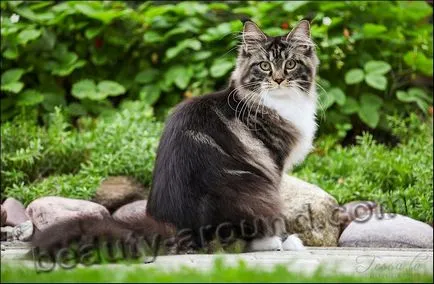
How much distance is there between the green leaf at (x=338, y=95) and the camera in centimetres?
844

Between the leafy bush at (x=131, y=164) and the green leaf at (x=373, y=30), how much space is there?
1401 mm

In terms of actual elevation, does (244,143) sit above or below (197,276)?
below

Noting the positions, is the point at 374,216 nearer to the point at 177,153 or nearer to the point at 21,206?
the point at 177,153

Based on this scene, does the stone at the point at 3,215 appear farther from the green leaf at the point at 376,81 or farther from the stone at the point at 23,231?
the green leaf at the point at 376,81

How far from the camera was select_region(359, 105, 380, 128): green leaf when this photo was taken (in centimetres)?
846

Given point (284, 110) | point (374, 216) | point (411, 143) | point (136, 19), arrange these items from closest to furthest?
1. point (284, 110)
2. point (374, 216)
3. point (411, 143)
4. point (136, 19)

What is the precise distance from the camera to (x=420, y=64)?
8.84m

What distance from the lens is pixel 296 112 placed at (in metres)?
5.12

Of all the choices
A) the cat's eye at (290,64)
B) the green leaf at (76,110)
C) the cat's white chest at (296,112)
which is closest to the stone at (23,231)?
the cat's white chest at (296,112)

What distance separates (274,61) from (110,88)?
4.06 metres

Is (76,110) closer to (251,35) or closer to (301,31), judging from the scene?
(251,35)

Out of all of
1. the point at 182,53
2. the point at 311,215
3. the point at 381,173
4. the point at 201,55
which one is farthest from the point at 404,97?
the point at 311,215

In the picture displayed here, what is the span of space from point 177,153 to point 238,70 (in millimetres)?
870

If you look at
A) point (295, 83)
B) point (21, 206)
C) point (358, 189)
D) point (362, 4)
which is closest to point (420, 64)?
point (362, 4)
